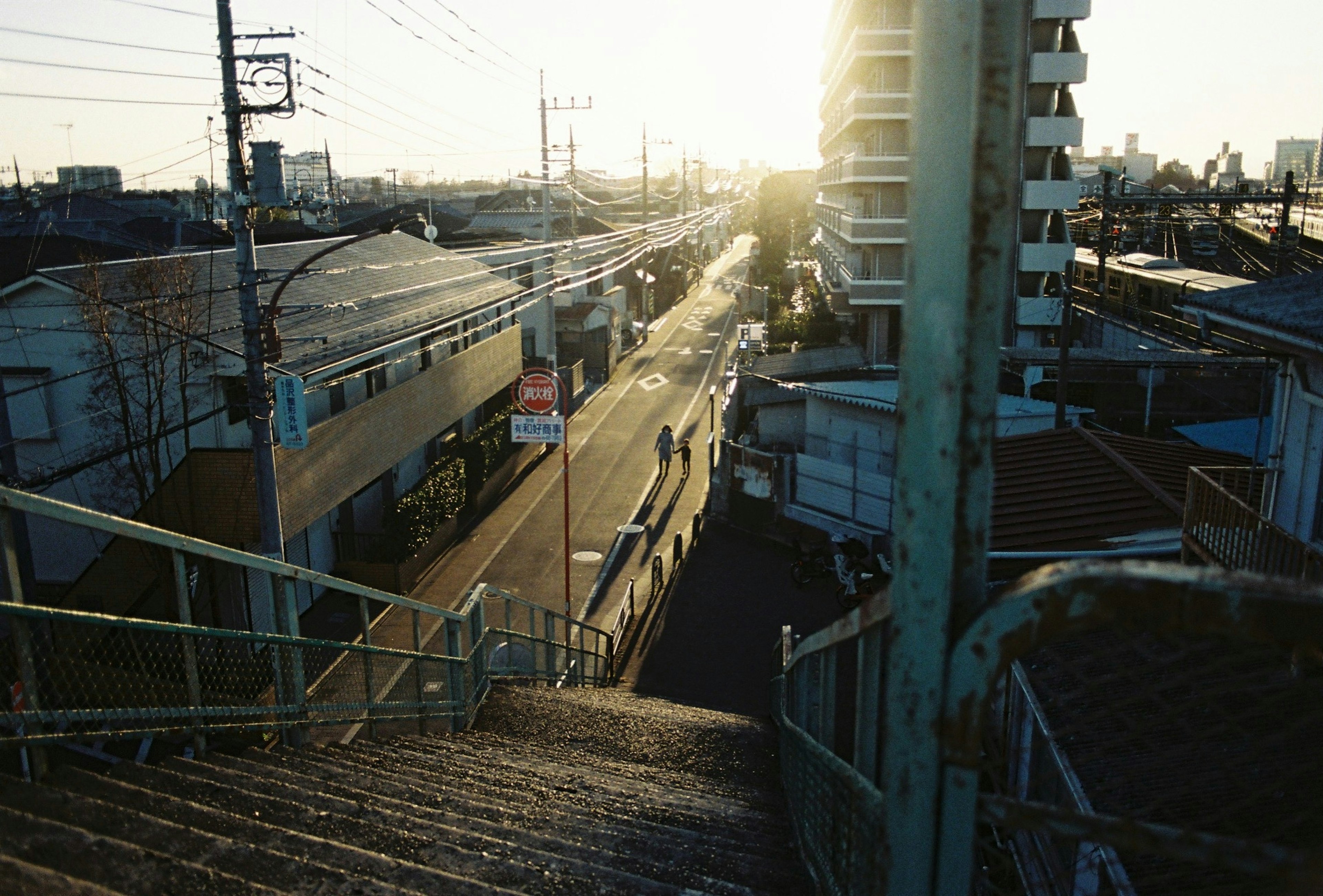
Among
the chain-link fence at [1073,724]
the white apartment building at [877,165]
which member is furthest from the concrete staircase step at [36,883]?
the white apartment building at [877,165]

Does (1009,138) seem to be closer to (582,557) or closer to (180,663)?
(180,663)

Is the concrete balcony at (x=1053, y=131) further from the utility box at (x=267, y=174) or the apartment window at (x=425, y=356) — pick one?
the utility box at (x=267, y=174)

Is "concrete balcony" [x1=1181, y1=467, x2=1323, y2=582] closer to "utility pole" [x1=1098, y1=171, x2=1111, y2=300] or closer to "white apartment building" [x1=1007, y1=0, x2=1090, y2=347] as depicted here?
"utility pole" [x1=1098, y1=171, x2=1111, y2=300]

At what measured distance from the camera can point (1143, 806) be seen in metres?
5.32

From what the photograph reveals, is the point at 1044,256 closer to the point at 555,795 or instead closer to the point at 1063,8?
the point at 1063,8

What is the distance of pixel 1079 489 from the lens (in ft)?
41.2

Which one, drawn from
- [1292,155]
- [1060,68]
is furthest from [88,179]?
[1292,155]

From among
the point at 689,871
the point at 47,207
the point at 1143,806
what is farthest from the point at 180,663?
the point at 47,207

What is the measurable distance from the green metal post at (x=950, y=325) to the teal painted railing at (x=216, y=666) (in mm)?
3055

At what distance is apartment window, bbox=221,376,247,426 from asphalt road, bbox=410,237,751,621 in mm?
4955

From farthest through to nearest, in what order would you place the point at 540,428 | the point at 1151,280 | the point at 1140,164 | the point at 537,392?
the point at 1140,164
the point at 1151,280
the point at 537,392
the point at 540,428

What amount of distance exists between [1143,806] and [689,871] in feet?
9.52

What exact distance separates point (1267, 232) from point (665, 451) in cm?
2696

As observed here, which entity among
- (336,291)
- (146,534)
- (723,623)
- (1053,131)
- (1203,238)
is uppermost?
(1053,131)
